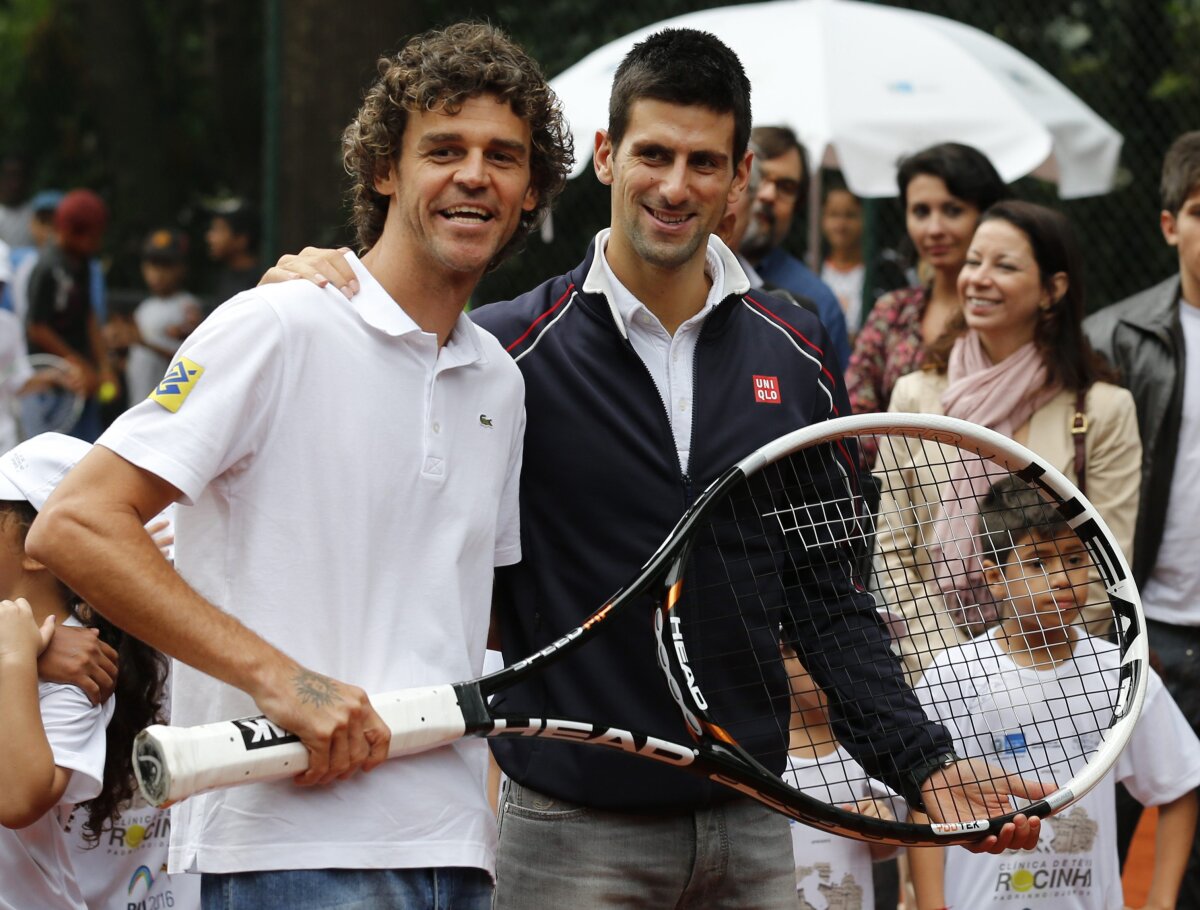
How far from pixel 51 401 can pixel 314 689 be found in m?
6.52

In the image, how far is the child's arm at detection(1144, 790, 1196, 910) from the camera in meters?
3.68

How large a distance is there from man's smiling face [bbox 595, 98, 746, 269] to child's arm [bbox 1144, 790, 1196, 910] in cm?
189

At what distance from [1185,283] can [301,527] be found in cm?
306

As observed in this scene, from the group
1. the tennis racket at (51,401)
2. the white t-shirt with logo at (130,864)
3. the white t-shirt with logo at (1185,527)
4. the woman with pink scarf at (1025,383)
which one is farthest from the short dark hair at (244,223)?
the white t-shirt with logo at (130,864)

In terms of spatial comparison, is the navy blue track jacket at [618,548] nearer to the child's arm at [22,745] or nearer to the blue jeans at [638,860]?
the blue jeans at [638,860]

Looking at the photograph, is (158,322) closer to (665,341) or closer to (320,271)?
(665,341)

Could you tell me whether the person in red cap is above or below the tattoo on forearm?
above

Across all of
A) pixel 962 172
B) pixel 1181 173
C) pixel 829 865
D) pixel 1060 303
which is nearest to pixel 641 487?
pixel 829 865

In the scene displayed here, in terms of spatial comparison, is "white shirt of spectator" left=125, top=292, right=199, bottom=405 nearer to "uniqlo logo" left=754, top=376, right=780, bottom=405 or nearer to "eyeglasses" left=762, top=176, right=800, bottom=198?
"eyeglasses" left=762, top=176, right=800, bottom=198

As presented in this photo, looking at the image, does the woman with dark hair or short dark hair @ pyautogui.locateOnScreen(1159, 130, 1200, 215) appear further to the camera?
the woman with dark hair

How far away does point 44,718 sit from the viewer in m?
2.77

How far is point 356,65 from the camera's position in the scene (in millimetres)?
8445

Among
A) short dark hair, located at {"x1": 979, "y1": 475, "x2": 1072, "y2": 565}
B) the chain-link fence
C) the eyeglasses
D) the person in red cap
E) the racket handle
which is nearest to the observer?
the racket handle

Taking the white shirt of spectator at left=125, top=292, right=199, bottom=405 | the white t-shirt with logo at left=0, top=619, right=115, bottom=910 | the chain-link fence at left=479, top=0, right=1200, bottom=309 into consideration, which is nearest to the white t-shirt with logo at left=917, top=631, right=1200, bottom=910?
the white t-shirt with logo at left=0, top=619, right=115, bottom=910
